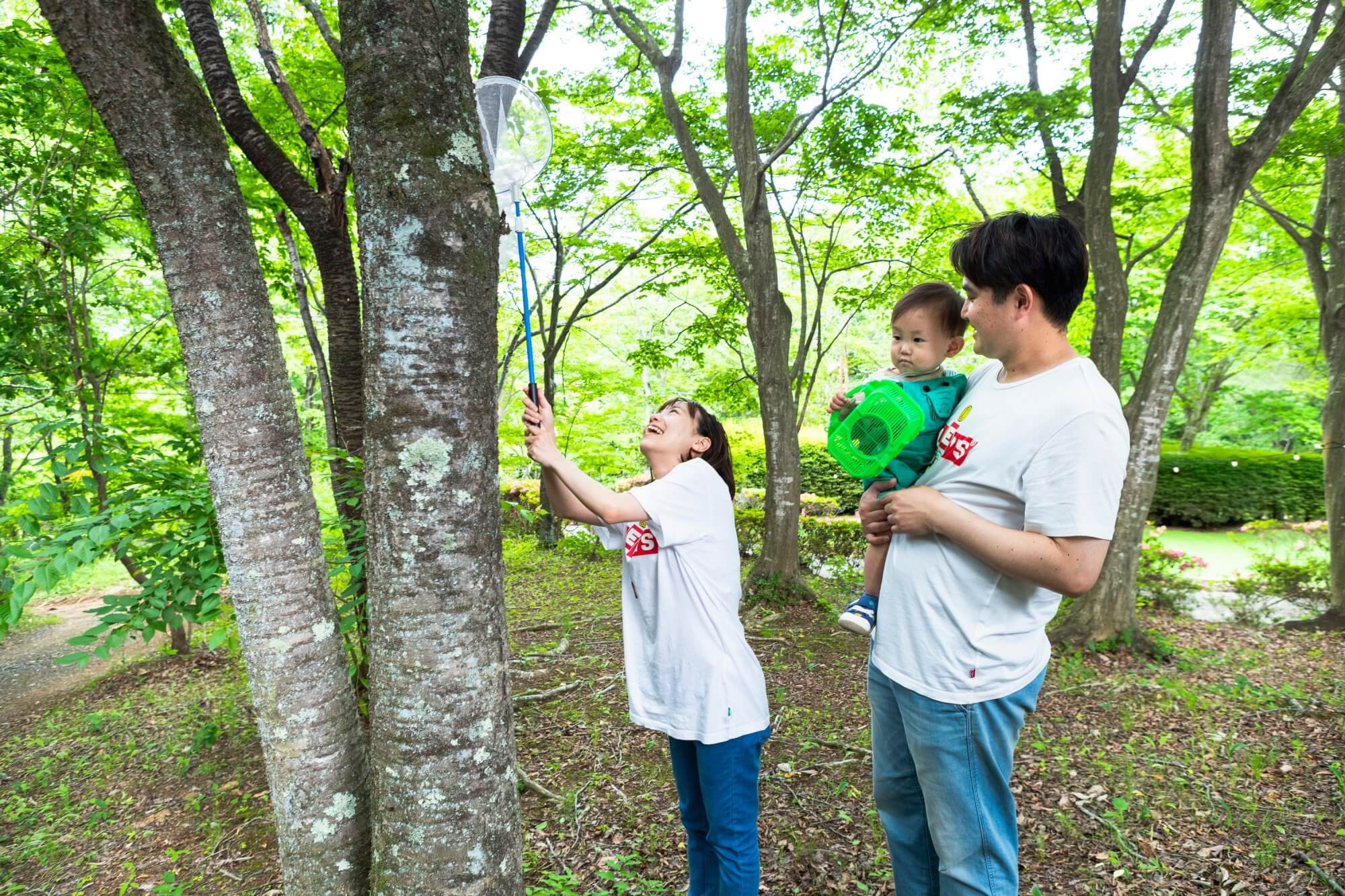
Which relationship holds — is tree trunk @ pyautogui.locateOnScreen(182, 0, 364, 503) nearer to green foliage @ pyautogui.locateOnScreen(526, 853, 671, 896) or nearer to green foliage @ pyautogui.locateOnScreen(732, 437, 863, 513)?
green foliage @ pyautogui.locateOnScreen(526, 853, 671, 896)

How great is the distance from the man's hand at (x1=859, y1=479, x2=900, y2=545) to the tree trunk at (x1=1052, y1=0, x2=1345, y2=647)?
349 cm

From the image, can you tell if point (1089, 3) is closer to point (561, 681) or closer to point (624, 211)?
point (624, 211)

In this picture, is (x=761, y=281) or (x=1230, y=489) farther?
(x=1230, y=489)

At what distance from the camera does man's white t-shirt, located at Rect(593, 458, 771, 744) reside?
186 centimetres

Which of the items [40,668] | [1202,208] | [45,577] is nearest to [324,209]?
[45,577]

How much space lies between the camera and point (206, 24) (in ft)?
7.75

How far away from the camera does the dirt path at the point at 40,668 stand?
5.61 metres

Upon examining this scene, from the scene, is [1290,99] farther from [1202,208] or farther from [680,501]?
[680,501]

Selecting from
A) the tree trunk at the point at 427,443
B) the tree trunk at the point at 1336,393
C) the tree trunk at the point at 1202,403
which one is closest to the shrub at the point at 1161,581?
the tree trunk at the point at 1336,393

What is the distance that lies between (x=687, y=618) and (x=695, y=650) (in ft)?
0.28

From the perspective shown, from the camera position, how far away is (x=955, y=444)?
151cm

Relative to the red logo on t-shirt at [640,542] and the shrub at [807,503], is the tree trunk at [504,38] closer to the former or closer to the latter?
the red logo on t-shirt at [640,542]

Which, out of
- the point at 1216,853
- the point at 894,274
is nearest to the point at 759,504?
the point at 894,274

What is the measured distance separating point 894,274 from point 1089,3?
3439 millimetres
